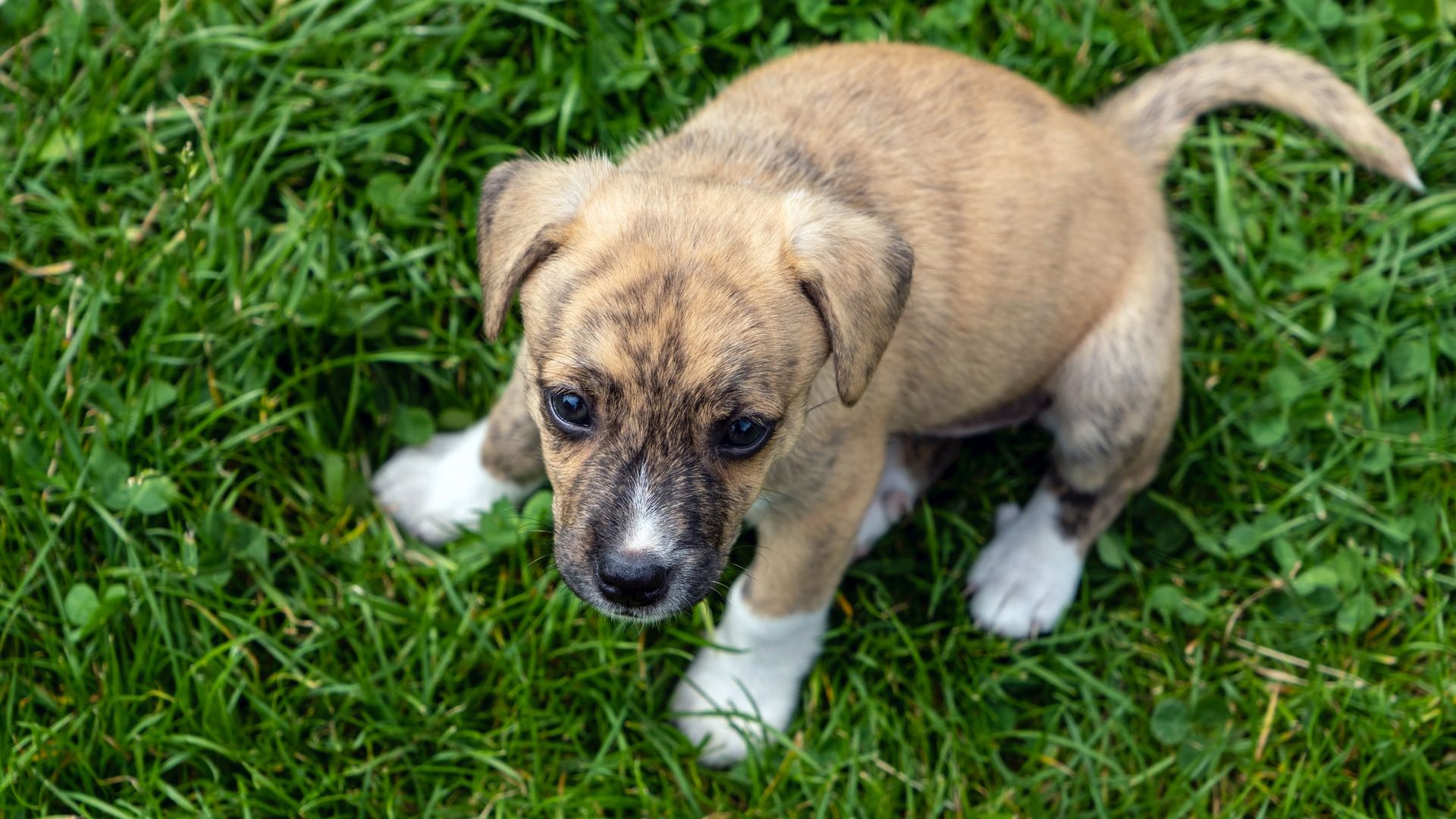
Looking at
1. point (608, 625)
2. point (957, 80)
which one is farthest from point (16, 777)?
point (957, 80)

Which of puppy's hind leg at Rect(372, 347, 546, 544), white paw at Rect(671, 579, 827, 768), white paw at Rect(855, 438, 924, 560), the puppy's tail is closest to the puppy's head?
white paw at Rect(671, 579, 827, 768)

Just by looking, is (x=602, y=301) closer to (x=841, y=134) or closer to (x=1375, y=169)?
(x=841, y=134)

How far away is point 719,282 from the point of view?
333 cm

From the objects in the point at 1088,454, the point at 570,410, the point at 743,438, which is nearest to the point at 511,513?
the point at 570,410

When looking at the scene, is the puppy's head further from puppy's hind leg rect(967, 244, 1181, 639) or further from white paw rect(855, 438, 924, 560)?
white paw rect(855, 438, 924, 560)

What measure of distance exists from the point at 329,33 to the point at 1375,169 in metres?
4.05

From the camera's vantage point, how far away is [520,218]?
3.59 meters

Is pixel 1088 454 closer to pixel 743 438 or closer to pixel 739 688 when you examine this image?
pixel 739 688

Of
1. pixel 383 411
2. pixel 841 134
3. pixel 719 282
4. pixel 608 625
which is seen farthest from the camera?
pixel 383 411

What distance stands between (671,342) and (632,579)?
0.60 meters

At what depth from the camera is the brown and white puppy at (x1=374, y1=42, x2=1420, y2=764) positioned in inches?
132

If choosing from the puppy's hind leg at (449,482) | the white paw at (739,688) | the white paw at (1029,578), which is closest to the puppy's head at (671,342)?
the white paw at (739,688)

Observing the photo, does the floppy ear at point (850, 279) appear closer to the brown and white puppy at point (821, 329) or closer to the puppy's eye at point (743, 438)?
the brown and white puppy at point (821, 329)

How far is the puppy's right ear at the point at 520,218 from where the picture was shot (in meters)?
3.50
